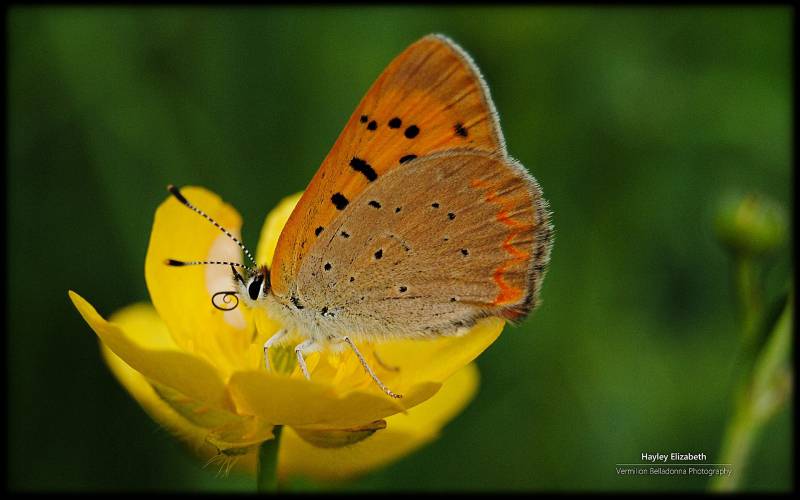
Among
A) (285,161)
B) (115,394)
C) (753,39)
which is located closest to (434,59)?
(285,161)

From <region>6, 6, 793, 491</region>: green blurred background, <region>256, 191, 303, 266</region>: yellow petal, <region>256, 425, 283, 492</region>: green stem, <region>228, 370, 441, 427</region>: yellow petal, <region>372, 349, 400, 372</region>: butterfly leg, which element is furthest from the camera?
<region>6, 6, 793, 491</region>: green blurred background

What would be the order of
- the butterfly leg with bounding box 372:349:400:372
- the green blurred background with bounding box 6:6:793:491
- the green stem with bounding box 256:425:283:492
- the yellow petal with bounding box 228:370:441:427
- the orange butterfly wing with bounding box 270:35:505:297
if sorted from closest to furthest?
the yellow petal with bounding box 228:370:441:427 < the green stem with bounding box 256:425:283:492 < the orange butterfly wing with bounding box 270:35:505:297 < the butterfly leg with bounding box 372:349:400:372 < the green blurred background with bounding box 6:6:793:491

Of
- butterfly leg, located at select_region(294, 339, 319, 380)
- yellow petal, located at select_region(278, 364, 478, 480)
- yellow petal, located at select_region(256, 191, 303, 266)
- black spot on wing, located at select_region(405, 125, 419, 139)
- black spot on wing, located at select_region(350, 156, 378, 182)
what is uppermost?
black spot on wing, located at select_region(405, 125, 419, 139)

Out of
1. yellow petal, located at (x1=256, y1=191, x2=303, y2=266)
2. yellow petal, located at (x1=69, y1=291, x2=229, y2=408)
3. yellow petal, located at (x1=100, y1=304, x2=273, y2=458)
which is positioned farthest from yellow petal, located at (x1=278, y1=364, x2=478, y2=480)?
yellow petal, located at (x1=256, y1=191, x2=303, y2=266)

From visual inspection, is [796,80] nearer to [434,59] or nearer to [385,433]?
[434,59]

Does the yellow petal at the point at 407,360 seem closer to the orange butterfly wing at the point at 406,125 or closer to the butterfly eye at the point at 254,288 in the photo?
the butterfly eye at the point at 254,288

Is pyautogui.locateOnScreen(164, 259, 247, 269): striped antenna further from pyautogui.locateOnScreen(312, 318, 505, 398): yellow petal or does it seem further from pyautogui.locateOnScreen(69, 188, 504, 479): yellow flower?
pyautogui.locateOnScreen(312, 318, 505, 398): yellow petal
